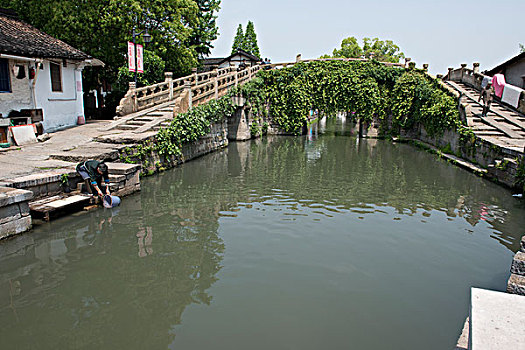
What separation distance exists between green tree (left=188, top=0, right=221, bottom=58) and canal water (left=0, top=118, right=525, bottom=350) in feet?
74.9

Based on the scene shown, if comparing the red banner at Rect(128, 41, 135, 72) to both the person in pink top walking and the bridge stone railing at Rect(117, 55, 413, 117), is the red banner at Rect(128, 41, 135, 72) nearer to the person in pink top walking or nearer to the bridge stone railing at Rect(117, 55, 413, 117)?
the bridge stone railing at Rect(117, 55, 413, 117)

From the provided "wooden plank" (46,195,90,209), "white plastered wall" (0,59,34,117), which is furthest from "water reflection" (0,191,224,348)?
"white plastered wall" (0,59,34,117)

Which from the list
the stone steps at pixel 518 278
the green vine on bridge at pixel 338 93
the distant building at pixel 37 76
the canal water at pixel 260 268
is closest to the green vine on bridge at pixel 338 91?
the green vine on bridge at pixel 338 93

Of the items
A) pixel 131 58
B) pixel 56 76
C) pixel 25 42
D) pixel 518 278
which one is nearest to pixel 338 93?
pixel 131 58

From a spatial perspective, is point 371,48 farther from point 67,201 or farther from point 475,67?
point 67,201

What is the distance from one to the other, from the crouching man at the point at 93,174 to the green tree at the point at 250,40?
4366cm

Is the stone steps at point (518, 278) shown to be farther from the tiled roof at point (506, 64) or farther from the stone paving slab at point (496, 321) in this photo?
the tiled roof at point (506, 64)

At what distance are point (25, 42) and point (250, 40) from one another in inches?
1518

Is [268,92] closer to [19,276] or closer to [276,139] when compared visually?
[276,139]

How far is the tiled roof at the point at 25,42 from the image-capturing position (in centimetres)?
1369

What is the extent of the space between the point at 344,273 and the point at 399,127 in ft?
66.6

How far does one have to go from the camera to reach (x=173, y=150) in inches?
565

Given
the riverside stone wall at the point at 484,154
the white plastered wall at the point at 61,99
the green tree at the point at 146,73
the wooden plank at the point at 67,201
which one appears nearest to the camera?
the wooden plank at the point at 67,201

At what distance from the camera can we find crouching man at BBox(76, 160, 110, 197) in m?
9.34
